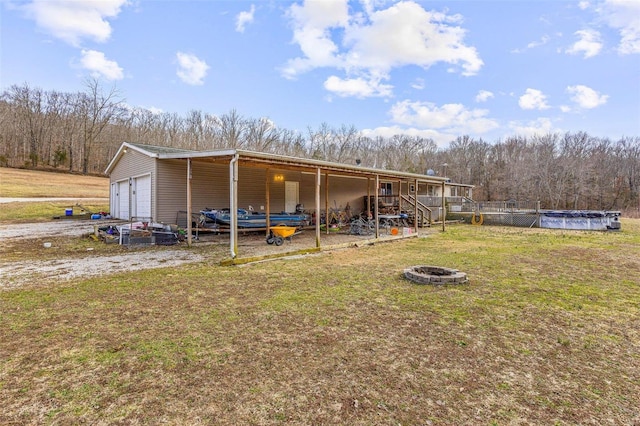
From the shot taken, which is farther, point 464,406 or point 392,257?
point 392,257

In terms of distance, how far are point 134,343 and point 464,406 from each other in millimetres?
2765

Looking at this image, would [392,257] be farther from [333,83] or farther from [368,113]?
[368,113]

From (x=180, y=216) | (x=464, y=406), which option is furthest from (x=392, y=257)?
(x=180, y=216)

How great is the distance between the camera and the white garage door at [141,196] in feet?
36.6

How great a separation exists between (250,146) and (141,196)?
28659 millimetres

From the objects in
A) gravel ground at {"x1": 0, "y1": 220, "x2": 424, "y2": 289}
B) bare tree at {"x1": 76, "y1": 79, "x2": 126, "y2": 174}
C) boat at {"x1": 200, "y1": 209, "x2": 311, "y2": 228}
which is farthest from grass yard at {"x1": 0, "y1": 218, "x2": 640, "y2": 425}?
bare tree at {"x1": 76, "y1": 79, "x2": 126, "y2": 174}

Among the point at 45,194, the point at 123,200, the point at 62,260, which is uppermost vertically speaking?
the point at 45,194

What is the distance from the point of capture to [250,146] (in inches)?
1548

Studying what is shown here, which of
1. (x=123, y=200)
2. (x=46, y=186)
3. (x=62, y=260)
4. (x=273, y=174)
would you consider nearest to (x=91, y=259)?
(x=62, y=260)

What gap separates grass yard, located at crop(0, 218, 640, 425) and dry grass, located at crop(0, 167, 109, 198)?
883 inches

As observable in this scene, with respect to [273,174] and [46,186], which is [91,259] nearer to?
[273,174]

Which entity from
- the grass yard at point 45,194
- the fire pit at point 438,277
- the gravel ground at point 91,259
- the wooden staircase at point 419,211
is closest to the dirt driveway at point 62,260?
the gravel ground at point 91,259

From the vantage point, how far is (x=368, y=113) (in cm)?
3544

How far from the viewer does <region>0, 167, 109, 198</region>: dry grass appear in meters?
21.4
